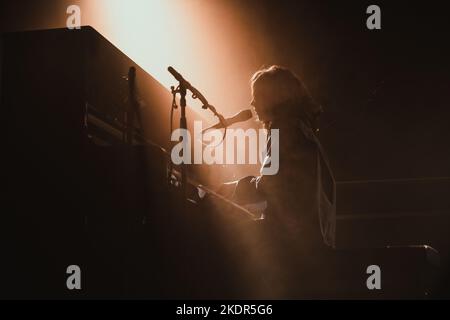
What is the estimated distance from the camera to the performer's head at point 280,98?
10.1 ft

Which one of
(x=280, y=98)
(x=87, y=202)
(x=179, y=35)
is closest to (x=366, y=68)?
(x=179, y=35)

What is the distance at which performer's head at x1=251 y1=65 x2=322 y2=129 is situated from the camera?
10.1 feet

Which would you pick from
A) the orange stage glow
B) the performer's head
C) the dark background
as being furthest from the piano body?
the dark background

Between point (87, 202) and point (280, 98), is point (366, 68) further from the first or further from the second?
point (87, 202)

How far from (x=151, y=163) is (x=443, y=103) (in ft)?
9.86

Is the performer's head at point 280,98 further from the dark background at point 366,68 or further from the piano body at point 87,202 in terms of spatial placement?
the dark background at point 366,68

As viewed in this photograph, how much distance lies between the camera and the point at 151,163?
274cm

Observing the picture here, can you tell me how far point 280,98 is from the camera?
3102mm

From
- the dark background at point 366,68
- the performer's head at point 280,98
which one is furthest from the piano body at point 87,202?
the dark background at point 366,68

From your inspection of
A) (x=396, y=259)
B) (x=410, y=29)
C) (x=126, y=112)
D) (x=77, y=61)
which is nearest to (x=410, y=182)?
(x=410, y=29)

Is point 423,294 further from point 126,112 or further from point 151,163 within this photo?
point 126,112

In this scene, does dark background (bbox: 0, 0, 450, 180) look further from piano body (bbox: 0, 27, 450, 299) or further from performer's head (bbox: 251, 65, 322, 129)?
piano body (bbox: 0, 27, 450, 299)

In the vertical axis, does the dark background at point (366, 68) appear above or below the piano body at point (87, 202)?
above

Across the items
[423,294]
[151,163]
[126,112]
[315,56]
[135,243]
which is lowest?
[423,294]
